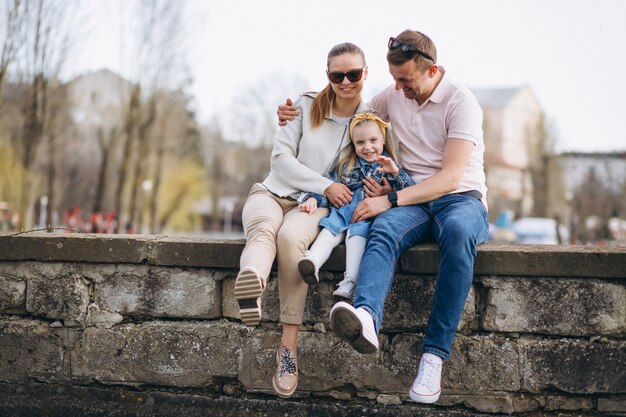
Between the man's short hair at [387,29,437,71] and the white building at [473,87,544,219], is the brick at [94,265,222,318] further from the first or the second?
the white building at [473,87,544,219]

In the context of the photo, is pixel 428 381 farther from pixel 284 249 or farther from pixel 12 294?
pixel 12 294

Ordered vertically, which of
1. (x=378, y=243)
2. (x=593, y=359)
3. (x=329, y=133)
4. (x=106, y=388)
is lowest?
(x=106, y=388)

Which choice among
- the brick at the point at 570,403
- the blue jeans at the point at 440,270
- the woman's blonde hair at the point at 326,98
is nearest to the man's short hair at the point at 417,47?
the woman's blonde hair at the point at 326,98

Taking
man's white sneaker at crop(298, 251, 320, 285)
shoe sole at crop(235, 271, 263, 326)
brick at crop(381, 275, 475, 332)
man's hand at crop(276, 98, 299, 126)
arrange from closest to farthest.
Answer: shoe sole at crop(235, 271, 263, 326), man's white sneaker at crop(298, 251, 320, 285), brick at crop(381, 275, 475, 332), man's hand at crop(276, 98, 299, 126)

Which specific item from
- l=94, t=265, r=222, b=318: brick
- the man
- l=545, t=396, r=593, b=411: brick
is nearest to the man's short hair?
the man

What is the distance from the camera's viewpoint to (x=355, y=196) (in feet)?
15.0

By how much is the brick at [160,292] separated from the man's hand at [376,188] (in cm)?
103

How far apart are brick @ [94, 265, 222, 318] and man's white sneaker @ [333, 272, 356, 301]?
34.1 inches

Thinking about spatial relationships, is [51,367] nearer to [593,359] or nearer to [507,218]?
[593,359]

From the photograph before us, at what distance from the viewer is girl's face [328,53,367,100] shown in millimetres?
4621

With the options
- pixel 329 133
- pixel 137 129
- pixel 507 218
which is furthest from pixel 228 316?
pixel 507 218

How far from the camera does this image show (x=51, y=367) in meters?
4.67

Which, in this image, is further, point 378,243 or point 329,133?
point 329,133

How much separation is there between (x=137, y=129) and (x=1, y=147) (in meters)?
5.34
